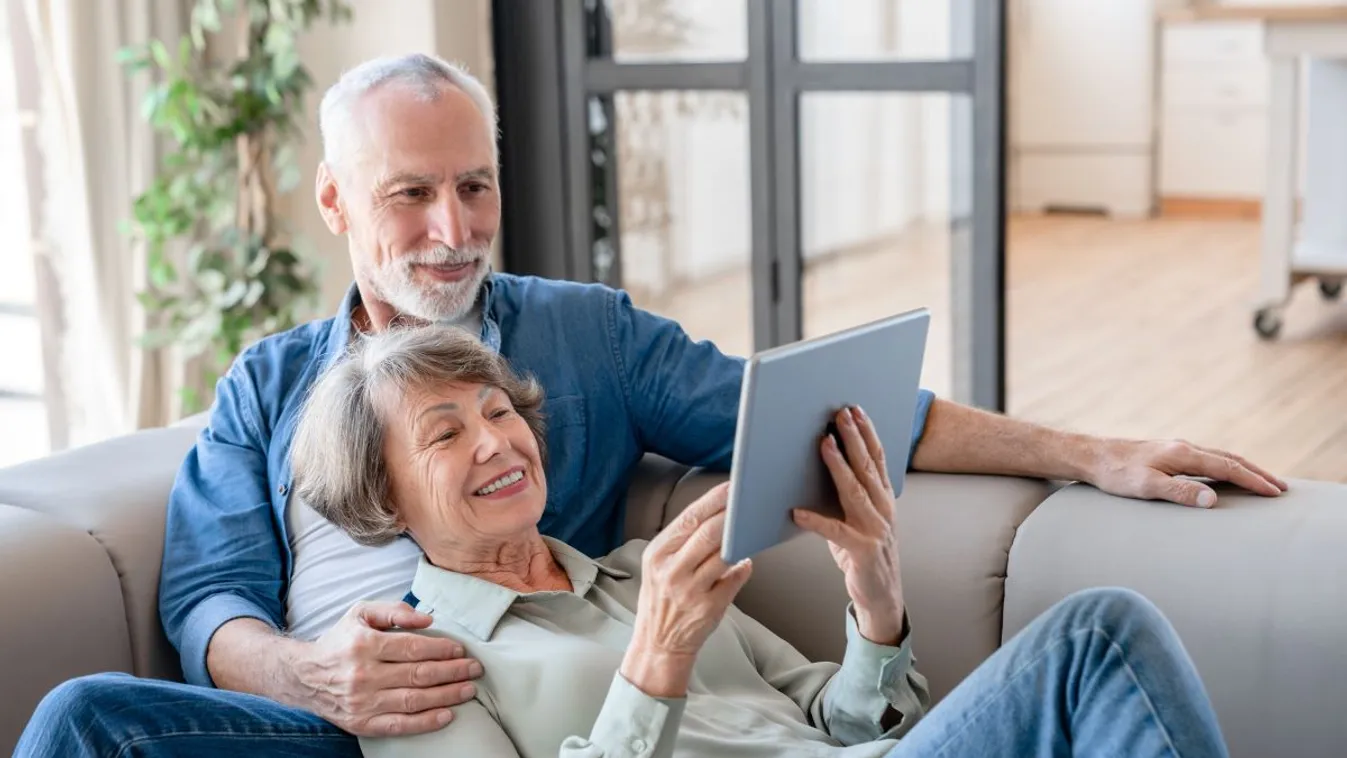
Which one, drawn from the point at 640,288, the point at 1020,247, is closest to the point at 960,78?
the point at 640,288

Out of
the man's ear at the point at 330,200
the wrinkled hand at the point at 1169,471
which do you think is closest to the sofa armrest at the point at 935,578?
the wrinkled hand at the point at 1169,471

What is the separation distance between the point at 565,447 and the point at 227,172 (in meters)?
A: 1.84

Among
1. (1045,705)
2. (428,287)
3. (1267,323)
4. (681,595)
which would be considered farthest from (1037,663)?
(1267,323)

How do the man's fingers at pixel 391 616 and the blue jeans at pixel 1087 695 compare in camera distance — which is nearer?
the blue jeans at pixel 1087 695

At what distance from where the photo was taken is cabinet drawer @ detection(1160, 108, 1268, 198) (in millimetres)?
7109

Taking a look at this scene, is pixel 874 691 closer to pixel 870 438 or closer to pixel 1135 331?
pixel 870 438

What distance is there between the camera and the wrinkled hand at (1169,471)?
175 cm

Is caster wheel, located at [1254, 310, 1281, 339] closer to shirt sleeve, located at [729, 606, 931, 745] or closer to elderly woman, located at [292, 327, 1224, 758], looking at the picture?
elderly woman, located at [292, 327, 1224, 758]

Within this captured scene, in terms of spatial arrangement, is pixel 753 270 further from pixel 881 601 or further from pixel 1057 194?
pixel 1057 194

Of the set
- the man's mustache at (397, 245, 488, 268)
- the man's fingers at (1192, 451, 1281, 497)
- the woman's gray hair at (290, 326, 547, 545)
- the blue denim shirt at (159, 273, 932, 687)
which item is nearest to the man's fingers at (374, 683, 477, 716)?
the woman's gray hair at (290, 326, 547, 545)

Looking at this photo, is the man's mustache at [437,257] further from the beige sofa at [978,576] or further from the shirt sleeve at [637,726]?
the shirt sleeve at [637,726]

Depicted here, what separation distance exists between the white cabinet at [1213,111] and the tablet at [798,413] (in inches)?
237

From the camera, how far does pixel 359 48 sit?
12.1 feet

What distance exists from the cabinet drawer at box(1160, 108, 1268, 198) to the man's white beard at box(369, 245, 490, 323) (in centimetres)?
591
